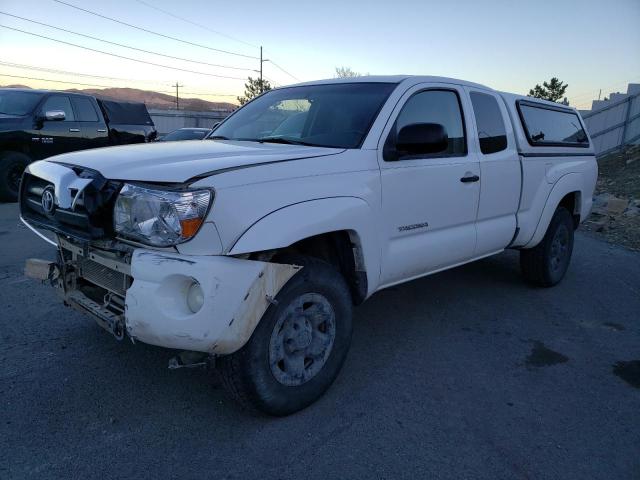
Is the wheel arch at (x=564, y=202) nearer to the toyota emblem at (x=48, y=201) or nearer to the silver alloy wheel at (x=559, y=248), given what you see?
the silver alloy wheel at (x=559, y=248)

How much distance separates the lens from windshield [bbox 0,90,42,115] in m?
9.12

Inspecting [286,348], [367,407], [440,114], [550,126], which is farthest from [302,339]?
[550,126]

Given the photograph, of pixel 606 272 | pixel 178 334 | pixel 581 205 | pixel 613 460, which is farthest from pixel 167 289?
pixel 606 272

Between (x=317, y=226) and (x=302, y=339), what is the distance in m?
0.64

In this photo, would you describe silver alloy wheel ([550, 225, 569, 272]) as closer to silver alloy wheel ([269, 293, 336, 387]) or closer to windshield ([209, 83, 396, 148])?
windshield ([209, 83, 396, 148])

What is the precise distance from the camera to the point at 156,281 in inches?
92.6

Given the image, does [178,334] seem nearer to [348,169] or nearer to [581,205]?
[348,169]

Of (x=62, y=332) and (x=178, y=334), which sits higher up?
(x=178, y=334)

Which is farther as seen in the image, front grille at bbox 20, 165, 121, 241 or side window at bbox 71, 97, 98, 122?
side window at bbox 71, 97, 98, 122

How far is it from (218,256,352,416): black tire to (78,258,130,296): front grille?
67cm

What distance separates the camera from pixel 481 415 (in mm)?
2965

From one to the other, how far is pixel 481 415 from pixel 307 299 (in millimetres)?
1243

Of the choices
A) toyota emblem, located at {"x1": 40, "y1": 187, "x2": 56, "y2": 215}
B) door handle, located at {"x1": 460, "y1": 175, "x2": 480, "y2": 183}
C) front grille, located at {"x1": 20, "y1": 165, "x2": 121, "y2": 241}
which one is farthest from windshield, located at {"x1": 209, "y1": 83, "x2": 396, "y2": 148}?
toyota emblem, located at {"x1": 40, "y1": 187, "x2": 56, "y2": 215}

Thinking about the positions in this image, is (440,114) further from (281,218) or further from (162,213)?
(162,213)
